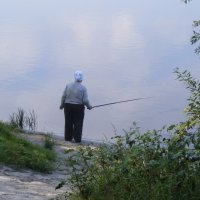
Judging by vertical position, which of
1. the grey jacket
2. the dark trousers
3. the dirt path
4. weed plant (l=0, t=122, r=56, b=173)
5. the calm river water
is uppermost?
the calm river water

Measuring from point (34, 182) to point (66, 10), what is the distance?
54577 millimetres

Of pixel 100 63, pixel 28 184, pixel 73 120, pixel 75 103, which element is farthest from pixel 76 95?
pixel 100 63

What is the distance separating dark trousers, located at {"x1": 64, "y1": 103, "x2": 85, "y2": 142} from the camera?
47.5 ft

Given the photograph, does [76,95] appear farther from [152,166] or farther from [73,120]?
[152,166]

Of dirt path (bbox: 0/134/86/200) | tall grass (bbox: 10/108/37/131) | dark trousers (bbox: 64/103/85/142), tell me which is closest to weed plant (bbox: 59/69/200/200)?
dirt path (bbox: 0/134/86/200)

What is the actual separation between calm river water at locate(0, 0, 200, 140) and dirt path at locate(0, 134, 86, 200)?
2.61 metres

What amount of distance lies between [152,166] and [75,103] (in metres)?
9.41

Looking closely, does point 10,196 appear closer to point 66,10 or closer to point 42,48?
point 42,48

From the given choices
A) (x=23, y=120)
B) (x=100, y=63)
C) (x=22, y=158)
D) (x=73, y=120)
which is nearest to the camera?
(x=22, y=158)

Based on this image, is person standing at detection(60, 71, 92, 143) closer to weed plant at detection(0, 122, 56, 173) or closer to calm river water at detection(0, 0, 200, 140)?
calm river water at detection(0, 0, 200, 140)

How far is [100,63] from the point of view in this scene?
32.3m

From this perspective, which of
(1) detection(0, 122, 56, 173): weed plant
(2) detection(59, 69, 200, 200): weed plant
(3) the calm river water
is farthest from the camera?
(3) the calm river water

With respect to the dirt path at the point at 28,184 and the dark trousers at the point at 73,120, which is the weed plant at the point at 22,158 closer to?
the dirt path at the point at 28,184

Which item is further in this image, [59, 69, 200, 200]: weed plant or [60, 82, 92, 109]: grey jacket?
[60, 82, 92, 109]: grey jacket
